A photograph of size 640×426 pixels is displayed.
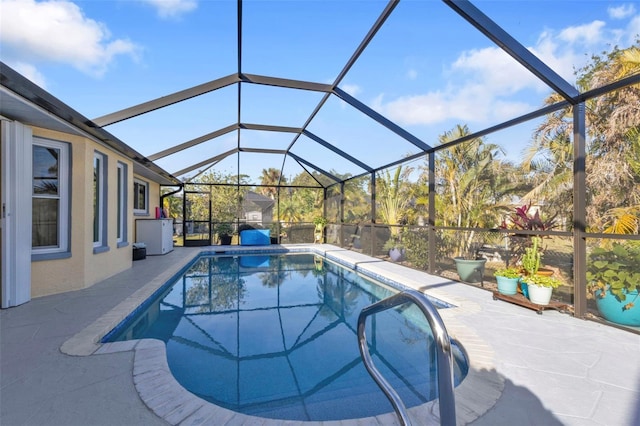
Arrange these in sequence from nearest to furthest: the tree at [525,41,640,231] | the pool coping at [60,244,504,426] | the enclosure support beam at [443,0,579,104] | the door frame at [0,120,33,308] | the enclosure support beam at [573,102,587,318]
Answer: the pool coping at [60,244,504,426]
the enclosure support beam at [443,0,579,104]
the enclosure support beam at [573,102,587,318]
the door frame at [0,120,33,308]
the tree at [525,41,640,231]

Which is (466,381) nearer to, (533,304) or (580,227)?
(533,304)

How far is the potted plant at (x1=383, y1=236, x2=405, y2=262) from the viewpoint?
8.82 m

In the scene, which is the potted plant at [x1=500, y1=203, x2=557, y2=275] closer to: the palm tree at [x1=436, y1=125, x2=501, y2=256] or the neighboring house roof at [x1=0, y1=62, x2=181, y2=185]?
the palm tree at [x1=436, y1=125, x2=501, y2=256]

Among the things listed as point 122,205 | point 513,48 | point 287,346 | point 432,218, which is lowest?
point 287,346

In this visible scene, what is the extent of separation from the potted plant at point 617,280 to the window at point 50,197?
7.68 metres

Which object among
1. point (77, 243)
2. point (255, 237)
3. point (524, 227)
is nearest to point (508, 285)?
point (524, 227)

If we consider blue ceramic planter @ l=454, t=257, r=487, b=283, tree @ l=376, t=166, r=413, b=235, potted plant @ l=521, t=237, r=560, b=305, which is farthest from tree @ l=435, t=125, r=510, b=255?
potted plant @ l=521, t=237, r=560, b=305

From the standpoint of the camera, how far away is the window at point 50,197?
4.68m

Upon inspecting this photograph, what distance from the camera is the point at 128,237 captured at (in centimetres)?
727

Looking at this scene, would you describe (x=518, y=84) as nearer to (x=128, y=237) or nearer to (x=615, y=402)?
(x=615, y=402)

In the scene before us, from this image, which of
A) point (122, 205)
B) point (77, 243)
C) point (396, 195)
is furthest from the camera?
point (396, 195)

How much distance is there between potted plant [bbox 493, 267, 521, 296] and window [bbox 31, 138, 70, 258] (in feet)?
23.1

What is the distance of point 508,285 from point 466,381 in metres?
3.01

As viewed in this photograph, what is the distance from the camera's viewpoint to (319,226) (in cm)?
1387
